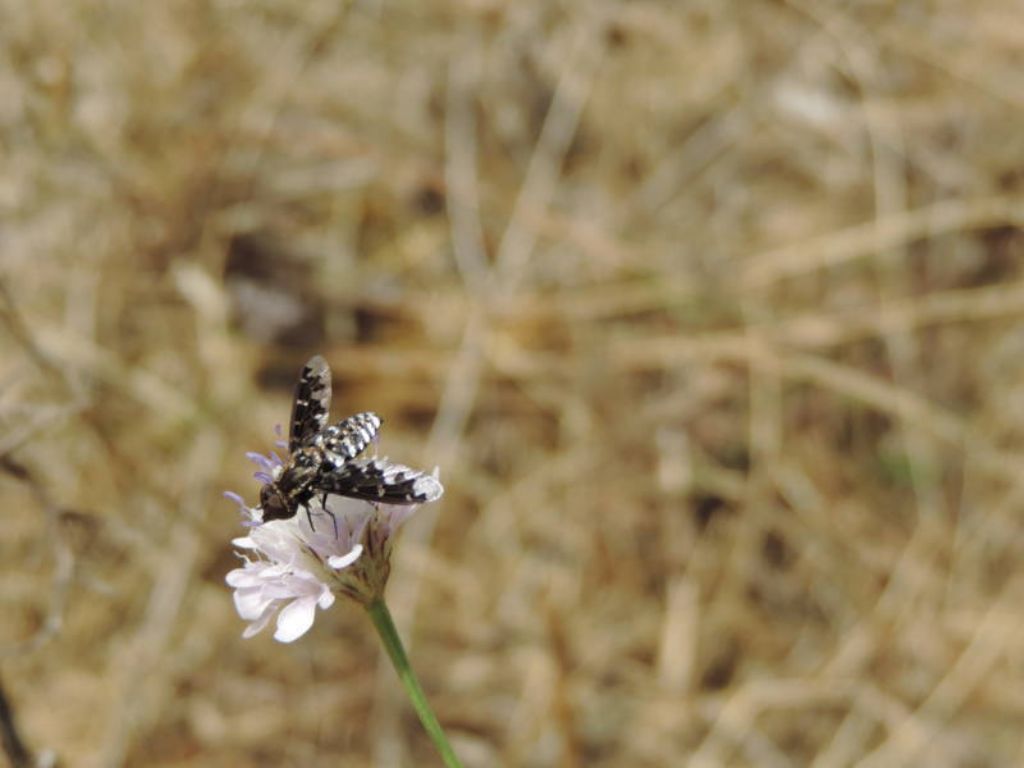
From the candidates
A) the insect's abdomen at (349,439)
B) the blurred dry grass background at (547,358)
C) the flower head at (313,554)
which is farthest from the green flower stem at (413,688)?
Answer: the blurred dry grass background at (547,358)

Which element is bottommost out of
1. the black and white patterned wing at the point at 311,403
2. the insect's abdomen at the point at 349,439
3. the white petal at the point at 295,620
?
the white petal at the point at 295,620

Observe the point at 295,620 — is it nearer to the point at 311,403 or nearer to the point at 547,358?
the point at 311,403

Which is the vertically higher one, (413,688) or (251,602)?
(251,602)

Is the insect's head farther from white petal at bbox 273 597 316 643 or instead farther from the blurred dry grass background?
the blurred dry grass background

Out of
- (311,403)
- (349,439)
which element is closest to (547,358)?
(311,403)

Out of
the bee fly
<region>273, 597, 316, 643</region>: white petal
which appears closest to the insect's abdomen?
the bee fly

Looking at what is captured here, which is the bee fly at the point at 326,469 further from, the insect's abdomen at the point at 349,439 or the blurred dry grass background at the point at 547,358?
the blurred dry grass background at the point at 547,358

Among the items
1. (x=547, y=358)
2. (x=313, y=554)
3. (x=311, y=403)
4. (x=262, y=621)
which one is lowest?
(x=262, y=621)

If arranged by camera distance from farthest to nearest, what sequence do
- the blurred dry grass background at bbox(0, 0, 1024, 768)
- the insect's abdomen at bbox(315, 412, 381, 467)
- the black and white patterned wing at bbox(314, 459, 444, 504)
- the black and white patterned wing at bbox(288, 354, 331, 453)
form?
the blurred dry grass background at bbox(0, 0, 1024, 768) < the black and white patterned wing at bbox(288, 354, 331, 453) < the insect's abdomen at bbox(315, 412, 381, 467) < the black and white patterned wing at bbox(314, 459, 444, 504)
